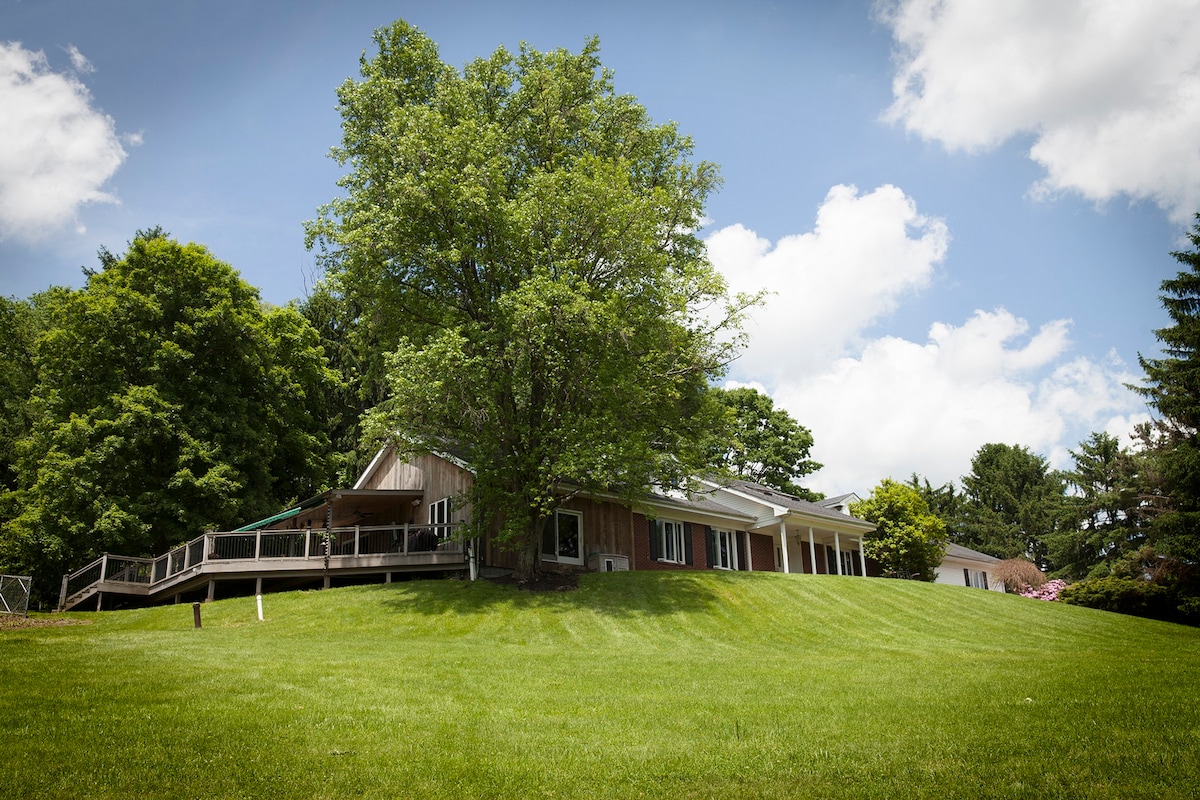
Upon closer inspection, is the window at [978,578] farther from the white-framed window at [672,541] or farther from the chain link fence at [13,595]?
the chain link fence at [13,595]

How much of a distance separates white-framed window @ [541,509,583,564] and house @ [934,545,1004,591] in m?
23.1

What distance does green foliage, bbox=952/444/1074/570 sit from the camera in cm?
6312

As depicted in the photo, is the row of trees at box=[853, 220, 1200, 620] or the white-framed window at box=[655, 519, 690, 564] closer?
the row of trees at box=[853, 220, 1200, 620]

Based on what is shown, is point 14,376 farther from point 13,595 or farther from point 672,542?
point 672,542

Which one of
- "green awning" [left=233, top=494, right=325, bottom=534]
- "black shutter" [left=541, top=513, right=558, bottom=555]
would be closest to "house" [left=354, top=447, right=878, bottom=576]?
"black shutter" [left=541, top=513, right=558, bottom=555]

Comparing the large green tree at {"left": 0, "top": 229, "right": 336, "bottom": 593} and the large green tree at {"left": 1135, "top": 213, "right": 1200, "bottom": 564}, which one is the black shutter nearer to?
the large green tree at {"left": 0, "top": 229, "right": 336, "bottom": 593}

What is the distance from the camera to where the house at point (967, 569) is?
43.3m

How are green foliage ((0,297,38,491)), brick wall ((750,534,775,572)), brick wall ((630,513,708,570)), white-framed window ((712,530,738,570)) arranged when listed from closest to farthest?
1. brick wall ((630,513,708,570))
2. white-framed window ((712,530,738,570))
3. brick wall ((750,534,775,572))
4. green foliage ((0,297,38,491))

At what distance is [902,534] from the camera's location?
119 feet

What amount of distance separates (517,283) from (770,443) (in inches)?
1405

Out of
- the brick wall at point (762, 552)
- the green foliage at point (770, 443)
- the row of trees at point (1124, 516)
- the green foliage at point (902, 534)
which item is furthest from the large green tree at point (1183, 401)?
the green foliage at point (770, 443)

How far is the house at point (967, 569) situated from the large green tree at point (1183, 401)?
14.9m

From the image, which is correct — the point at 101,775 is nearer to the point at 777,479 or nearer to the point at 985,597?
the point at 985,597

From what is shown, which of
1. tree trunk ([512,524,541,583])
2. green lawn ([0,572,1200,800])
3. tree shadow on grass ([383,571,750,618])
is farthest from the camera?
tree trunk ([512,524,541,583])
